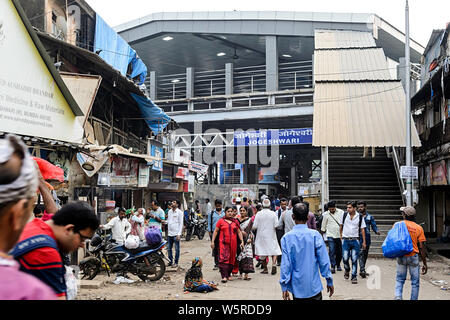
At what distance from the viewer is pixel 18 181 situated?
139 cm

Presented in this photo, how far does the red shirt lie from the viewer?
210 centimetres

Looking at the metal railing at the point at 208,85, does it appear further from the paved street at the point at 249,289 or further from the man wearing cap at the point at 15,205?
the man wearing cap at the point at 15,205

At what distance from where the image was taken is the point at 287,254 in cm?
432

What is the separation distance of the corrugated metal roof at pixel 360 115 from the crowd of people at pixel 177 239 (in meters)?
4.61

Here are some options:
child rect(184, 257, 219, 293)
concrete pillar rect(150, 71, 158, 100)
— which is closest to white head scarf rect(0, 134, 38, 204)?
child rect(184, 257, 219, 293)

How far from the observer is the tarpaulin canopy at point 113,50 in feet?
52.6

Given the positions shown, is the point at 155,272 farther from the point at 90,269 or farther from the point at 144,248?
the point at 90,269

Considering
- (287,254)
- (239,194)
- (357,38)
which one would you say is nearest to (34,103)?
(287,254)

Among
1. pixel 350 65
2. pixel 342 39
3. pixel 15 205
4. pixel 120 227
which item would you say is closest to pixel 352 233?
pixel 120 227

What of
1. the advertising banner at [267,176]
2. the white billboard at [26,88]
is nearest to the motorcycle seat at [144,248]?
the white billboard at [26,88]

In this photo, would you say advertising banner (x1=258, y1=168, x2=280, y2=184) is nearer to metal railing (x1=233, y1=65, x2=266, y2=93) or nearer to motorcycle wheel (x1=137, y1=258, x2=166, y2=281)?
metal railing (x1=233, y1=65, x2=266, y2=93)

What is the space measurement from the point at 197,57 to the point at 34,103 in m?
27.8

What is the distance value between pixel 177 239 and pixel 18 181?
9384mm
